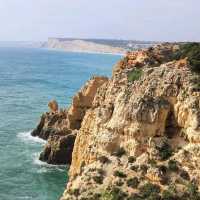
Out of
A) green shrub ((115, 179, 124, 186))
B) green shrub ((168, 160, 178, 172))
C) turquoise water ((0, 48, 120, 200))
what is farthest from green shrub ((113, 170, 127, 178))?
turquoise water ((0, 48, 120, 200))

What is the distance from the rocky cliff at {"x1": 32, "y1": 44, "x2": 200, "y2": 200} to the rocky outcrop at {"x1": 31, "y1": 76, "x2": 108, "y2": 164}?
2382 centimetres

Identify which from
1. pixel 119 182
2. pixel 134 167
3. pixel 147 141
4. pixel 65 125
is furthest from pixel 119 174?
pixel 65 125

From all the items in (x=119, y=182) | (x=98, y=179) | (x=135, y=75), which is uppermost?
(x=135, y=75)

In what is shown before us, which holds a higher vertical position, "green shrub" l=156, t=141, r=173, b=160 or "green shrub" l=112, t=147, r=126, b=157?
"green shrub" l=156, t=141, r=173, b=160

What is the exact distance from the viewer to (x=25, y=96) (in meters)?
121

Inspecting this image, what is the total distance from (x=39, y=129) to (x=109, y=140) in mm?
44291

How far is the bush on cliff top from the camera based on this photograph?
40.7m

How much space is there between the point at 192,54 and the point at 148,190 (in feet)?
49.6

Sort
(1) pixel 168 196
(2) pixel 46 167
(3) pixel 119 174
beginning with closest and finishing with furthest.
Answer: (1) pixel 168 196 < (3) pixel 119 174 < (2) pixel 46 167

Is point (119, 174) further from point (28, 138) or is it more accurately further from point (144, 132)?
point (28, 138)

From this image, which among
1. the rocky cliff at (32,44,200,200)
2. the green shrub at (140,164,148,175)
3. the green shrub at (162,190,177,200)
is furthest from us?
the green shrub at (140,164,148,175)

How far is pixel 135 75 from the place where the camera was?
4241 cm

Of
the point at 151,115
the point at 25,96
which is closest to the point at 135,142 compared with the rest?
the point at 151,115

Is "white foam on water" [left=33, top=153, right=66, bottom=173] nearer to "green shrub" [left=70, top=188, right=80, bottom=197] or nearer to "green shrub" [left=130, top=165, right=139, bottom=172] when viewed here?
"green shrub" [left=70, top=188, right=80, bottom=197]
